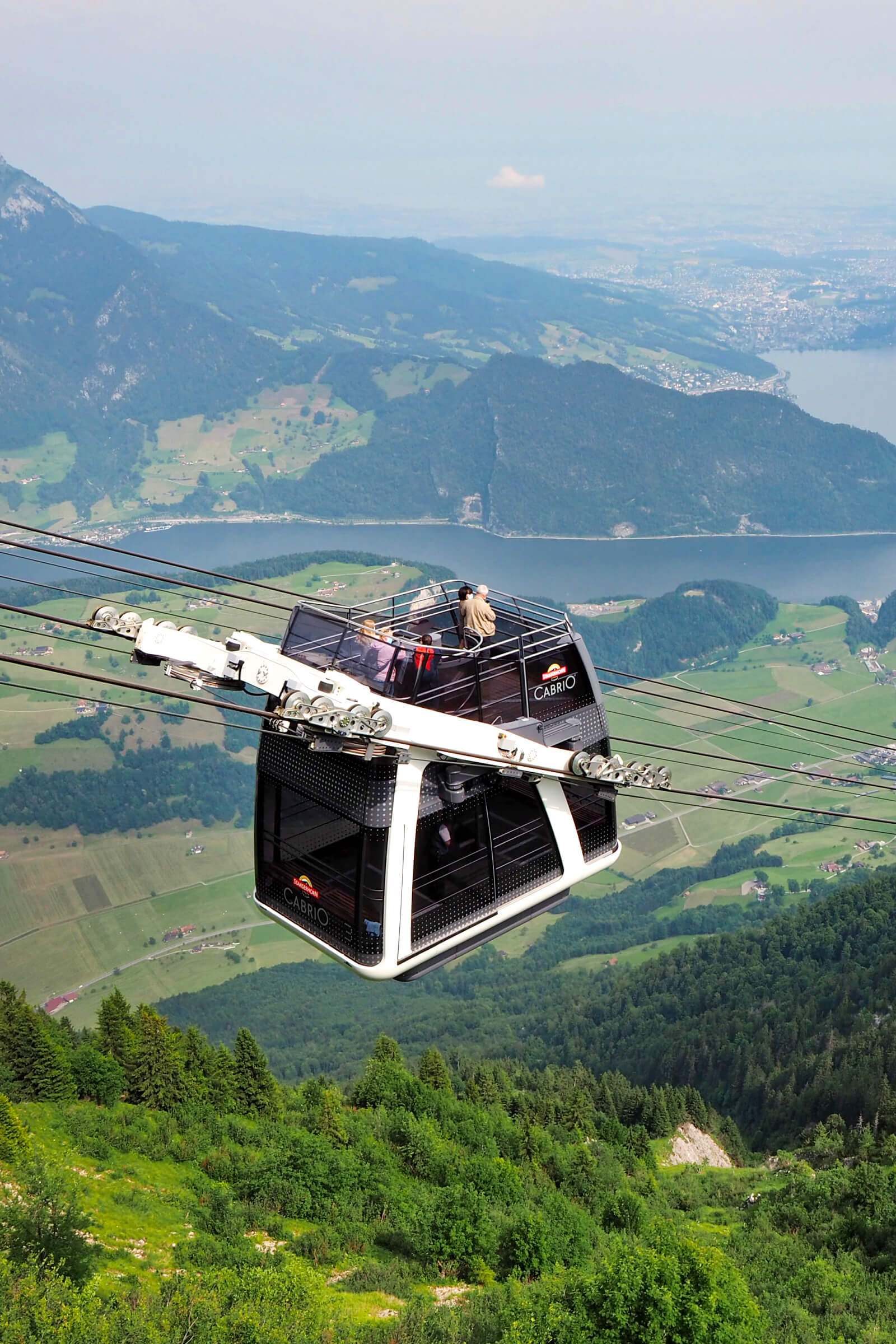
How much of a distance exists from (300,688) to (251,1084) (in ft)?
102

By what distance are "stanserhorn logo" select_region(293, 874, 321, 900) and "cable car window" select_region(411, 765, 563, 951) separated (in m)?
1.15

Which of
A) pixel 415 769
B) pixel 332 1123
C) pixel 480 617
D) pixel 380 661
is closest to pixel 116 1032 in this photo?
pixel 332 1123

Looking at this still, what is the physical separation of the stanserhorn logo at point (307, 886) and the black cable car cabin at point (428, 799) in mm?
13

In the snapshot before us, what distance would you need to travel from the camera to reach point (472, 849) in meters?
13.8

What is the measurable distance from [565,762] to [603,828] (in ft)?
5.49

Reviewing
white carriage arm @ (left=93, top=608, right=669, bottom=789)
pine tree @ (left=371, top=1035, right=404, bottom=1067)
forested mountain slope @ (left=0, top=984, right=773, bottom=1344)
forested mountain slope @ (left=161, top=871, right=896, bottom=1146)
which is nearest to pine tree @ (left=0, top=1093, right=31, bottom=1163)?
forested mountain slope @ (left=0, top=984, right=773, bottom=1344)

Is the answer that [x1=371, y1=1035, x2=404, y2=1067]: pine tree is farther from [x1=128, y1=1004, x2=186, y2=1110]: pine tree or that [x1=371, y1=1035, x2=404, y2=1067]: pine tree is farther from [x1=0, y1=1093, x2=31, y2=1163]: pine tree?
[x1=0, y1=1093, x2=31, y2=1163]: pine tree

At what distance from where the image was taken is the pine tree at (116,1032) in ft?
127

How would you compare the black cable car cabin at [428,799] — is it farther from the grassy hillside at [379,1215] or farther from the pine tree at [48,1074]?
the pine tree at [48,1074]

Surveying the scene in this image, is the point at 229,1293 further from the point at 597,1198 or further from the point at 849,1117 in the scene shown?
the point at 849,1117

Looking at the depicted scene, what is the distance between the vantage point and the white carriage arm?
11.0m

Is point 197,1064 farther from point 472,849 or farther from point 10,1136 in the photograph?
point 472,849

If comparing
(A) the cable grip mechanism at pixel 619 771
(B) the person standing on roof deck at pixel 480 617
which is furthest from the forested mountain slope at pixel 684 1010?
(B) the person standing on roof deck at pixel 480 617

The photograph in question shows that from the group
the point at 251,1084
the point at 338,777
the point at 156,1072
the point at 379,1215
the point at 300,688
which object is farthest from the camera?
the point at 251,1084
